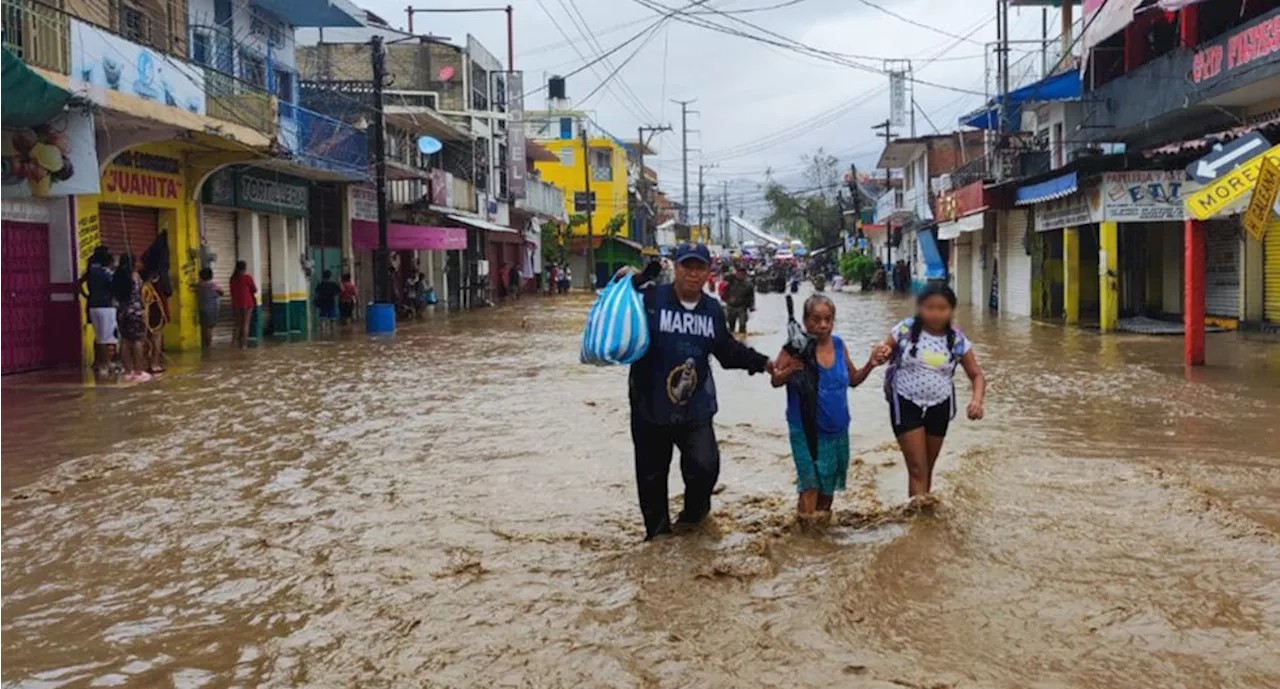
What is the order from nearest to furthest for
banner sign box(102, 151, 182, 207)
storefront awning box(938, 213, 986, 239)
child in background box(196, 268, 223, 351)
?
banner sign box(102, 151, 182, 207) < child in background box(196, 268, 223, 351) < storefront awning box(938, 213, 986, 239)

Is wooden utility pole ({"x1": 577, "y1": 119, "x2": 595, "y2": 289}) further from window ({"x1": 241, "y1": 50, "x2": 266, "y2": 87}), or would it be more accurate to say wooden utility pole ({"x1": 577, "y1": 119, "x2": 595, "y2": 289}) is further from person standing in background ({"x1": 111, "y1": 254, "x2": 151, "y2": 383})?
person standing in background ({"x1": 111, "y1": 254, "x2": 151, "y2": 383})

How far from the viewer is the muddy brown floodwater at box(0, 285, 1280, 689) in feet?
14.1

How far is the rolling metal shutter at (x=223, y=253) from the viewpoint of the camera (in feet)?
71.4

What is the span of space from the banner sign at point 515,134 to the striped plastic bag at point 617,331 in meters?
38.1

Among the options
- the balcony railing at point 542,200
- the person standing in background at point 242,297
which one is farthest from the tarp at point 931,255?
the person standing in background at point 242,297

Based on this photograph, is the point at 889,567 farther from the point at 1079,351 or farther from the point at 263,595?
the point at 1079,351

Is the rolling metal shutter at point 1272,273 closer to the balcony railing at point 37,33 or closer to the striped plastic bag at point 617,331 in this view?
the striped plastic bag at point 617,331


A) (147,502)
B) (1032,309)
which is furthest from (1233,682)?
(1032,309)

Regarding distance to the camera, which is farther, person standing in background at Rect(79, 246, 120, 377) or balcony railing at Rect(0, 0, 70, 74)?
person standing in background at Rect(79, 246, 120, 377)

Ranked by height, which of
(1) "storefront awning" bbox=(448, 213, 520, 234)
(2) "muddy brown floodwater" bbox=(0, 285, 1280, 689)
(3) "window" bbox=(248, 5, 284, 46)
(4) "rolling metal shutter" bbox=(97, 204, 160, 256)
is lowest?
(2) "muddy brown floodwater" bbox=(0, 285, 1280, 689)

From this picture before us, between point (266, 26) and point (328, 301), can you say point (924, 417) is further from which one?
point (328, 301)

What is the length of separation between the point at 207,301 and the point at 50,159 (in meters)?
5.84

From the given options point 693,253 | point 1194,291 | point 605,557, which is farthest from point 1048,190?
point 605,557

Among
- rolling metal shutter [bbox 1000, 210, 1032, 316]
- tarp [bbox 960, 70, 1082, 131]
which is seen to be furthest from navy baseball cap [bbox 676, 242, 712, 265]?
tarp [bbox 960, 70, 1082, 131]
